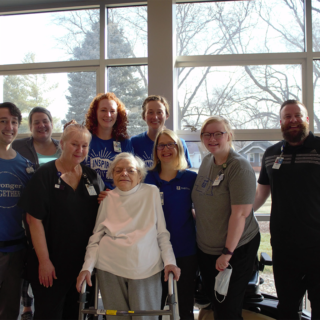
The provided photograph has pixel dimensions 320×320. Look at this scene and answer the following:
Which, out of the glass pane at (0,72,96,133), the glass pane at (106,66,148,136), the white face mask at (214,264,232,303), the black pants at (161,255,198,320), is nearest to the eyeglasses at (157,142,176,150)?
the black pants at (161,255,198,320)

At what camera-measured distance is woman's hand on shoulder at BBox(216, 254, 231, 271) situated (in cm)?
183

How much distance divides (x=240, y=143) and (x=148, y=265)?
6.99 feet

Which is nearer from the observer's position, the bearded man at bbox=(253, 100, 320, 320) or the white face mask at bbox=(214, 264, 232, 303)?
the white face mask at bbox=(214, 264, 232, 303)

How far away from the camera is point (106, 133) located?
242 cm

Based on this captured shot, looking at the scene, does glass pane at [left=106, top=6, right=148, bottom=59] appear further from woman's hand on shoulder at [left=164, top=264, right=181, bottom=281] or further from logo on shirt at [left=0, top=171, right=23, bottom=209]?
woman's hand on shoulder at [left=164, top=264, right=181, bottom=281]

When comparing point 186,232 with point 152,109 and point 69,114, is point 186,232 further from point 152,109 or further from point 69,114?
point 69,114

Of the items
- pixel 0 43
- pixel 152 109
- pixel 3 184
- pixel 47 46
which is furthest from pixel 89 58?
pixel 3 184

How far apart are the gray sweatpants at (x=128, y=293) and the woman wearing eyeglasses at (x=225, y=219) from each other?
447mm

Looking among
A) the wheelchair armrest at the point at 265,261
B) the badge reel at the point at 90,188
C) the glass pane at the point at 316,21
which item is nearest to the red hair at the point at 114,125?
the badge reel at the point at 90,188

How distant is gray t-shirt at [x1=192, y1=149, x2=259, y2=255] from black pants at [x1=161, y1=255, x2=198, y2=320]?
0.16 meters

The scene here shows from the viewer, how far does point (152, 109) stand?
2531mm

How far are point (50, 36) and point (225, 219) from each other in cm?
344

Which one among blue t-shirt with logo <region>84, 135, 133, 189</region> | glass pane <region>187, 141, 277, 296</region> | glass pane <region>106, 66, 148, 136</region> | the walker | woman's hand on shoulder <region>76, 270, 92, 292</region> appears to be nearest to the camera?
the walker

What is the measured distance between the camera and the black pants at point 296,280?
2039 mm
